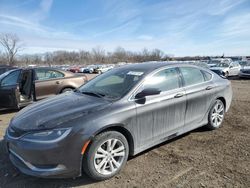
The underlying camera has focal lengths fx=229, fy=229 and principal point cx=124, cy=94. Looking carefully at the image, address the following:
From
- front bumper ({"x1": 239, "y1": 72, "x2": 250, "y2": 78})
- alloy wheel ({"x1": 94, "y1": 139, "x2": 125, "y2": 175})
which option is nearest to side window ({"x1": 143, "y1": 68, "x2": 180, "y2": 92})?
alloy wheel ({"x1": 94, "y1": 139, "x2": 125, "y2": 175})

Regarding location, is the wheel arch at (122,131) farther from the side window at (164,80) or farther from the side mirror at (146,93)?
the side window at (164,80)

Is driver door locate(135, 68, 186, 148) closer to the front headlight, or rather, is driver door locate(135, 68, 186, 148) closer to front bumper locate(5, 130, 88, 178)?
front bumper locate(5, 130, 88, 178)

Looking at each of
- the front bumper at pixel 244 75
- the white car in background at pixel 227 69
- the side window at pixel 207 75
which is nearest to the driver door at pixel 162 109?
the side window at pixel 207 75

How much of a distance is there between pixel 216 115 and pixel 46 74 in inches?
213

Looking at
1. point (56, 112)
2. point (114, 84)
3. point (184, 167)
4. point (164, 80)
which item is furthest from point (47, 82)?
point (184, 167)

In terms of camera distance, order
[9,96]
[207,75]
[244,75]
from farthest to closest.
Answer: [244,75] → [9,96] → [207,75]

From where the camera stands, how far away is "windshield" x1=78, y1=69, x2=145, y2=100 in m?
3.58

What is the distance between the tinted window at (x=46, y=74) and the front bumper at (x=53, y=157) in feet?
16.0

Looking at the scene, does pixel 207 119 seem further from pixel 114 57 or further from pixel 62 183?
pixel 114 57

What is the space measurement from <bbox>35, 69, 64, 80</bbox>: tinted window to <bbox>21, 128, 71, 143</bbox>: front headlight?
4.92 meters

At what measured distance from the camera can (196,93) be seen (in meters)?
4.30

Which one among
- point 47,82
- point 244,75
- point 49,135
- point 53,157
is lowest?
point 244,75

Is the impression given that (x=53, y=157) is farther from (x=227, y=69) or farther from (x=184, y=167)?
(x=227, y=69)

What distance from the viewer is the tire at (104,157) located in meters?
2.95
